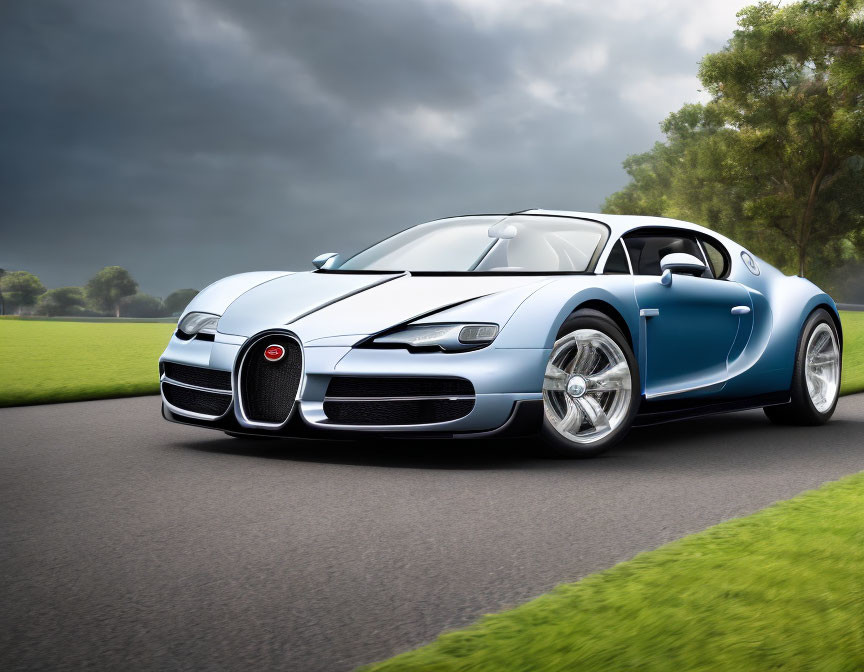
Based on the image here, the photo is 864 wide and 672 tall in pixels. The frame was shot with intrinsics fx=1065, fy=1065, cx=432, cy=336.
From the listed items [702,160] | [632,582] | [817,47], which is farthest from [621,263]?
[702,160]

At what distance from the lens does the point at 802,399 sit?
22.9 feet

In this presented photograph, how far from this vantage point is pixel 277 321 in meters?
5.14

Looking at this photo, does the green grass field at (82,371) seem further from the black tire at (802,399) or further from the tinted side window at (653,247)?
the tinted side window at (653,247)

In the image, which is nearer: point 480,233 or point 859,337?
point 480,233

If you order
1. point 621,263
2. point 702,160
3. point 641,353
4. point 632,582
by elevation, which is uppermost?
point 702,160

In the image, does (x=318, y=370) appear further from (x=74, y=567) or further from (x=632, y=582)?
(x=632, y=582)

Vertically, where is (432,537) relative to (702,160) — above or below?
below

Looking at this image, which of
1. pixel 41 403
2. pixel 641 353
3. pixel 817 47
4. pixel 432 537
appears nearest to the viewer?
pixel 432 537

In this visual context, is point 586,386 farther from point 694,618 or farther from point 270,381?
point 694,618

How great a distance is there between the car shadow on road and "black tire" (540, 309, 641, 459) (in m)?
0.06

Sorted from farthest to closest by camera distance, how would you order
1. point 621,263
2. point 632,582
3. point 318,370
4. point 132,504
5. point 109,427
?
1. point 109,427
2. point 621,263
3. point 318,370
4. point 132,504
5. point 632,582

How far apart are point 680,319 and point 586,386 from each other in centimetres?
94

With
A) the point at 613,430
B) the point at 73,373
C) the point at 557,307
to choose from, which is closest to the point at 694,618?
the point at 557,307

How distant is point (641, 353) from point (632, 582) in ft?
9.50
